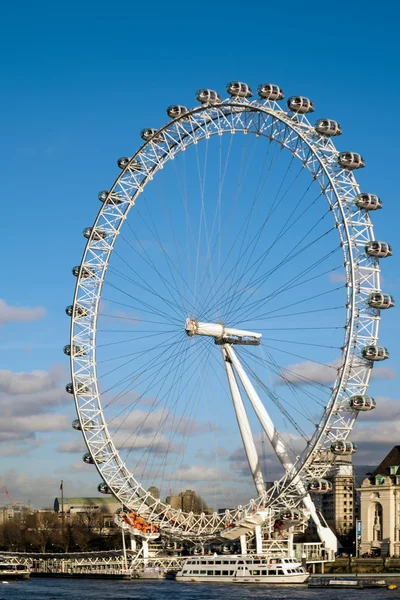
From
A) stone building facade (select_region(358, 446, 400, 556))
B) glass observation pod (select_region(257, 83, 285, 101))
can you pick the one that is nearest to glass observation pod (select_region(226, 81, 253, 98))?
glass observation pod (select_region(257, 83, 285, 101))

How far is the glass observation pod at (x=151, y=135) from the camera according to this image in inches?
3617

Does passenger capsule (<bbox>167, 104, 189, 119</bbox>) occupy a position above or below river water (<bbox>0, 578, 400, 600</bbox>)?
above

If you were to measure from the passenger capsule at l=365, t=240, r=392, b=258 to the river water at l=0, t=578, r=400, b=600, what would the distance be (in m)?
23.0

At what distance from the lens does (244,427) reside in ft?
300

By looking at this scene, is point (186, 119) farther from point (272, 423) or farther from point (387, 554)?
point (387, 554)

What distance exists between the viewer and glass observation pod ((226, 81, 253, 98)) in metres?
84.6

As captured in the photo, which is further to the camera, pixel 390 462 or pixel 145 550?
pixel 390 462

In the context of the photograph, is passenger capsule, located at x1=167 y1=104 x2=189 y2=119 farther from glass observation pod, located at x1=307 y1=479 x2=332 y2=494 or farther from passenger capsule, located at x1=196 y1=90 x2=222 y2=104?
glass observation pod, located at x1=307 y1=479 x2=332 y2=494

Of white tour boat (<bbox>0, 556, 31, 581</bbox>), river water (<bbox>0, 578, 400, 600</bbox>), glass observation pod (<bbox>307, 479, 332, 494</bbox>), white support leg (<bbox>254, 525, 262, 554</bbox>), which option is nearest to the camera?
river water (<bbox>0, 578, 400, 600</bbox>)

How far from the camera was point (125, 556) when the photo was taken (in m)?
108

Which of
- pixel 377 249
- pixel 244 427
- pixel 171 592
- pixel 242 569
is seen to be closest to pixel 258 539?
pixel 242 569

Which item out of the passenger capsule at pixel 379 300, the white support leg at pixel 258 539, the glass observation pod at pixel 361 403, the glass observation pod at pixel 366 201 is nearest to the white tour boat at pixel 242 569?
the white support leg at pixel 258 539

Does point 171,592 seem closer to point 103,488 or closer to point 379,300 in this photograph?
point 103,488

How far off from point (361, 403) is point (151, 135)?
1087 inches
